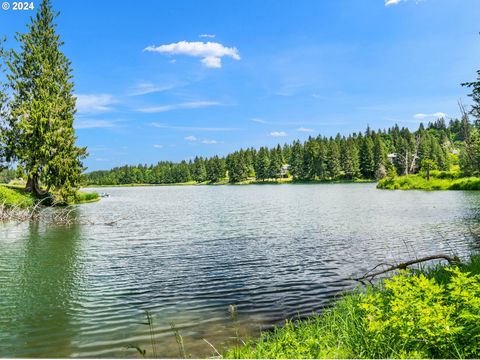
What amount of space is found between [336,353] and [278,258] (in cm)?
1393

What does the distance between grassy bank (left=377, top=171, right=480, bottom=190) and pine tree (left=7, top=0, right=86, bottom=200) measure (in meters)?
72.0

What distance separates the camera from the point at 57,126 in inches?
2210

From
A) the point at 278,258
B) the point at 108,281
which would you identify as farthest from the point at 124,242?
the point at 278,258

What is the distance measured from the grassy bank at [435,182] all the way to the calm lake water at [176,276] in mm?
50634

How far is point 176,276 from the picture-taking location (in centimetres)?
1697

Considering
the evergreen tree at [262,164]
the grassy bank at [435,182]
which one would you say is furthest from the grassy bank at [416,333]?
the evergreen tree at [262,164]

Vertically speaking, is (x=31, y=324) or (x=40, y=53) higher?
(x=40, y=53)

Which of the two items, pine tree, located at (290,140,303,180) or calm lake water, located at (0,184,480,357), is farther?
pine tree, located at (290,140,303,180)

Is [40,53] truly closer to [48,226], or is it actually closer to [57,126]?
[57,126]

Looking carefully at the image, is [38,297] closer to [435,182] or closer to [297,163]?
[435,182]

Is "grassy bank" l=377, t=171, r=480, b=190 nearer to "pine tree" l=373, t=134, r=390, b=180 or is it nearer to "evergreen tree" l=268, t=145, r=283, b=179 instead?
"pine tree" l=373, t=134, r=390, b=180

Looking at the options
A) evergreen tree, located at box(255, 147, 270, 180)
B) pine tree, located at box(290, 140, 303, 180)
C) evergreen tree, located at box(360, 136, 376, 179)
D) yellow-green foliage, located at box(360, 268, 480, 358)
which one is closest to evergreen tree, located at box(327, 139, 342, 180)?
evergreen tree, located at box(360, 136, 376, 179)

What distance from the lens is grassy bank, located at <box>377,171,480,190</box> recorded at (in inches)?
3007

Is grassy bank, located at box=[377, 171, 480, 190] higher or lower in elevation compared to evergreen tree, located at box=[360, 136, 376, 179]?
lower
